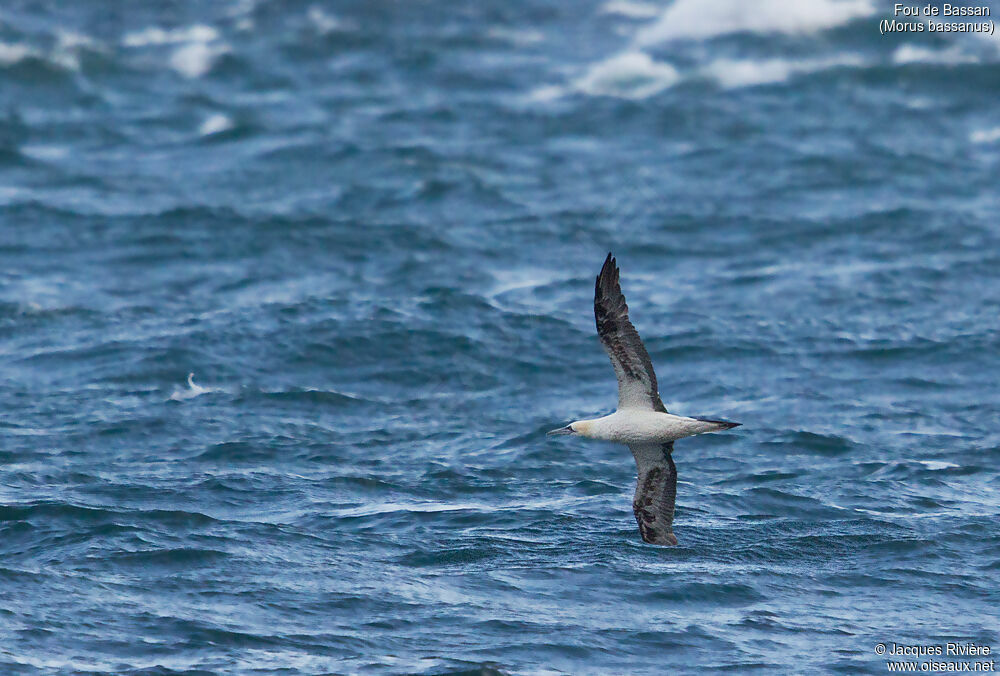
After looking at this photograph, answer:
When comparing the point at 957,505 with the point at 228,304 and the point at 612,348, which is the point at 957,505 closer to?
the point at 612,348

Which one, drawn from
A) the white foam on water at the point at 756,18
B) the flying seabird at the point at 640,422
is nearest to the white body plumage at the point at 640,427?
the flying seabird at the point at 640,422

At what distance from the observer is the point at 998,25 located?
1722 inches

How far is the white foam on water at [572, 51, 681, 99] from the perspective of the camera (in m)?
41.8

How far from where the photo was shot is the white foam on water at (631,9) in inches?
1810

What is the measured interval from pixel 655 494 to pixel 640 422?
1.15 metres

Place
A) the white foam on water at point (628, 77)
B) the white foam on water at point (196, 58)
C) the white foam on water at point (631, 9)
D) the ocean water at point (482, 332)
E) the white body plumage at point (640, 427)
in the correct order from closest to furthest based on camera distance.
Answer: the white body plumage at point (640, 427) < the ocean water at point (482, 332) < the white foam on water at point (628, 77) < the white foam on water at point (196, 58) < the white foam on water at point (631, 9)

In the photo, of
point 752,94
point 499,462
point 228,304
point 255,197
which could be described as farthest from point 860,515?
point 752,94

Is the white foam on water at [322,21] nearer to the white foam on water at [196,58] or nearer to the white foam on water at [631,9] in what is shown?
the white foam on water at [196,58]

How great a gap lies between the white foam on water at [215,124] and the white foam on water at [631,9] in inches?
514

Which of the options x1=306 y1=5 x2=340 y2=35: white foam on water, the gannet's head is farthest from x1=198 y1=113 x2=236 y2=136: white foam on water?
the gannet's head

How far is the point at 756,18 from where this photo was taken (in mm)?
43750

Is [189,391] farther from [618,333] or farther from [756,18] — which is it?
[756,18]

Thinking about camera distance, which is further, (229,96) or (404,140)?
(229,96)

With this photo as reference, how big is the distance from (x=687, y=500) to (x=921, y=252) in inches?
517
